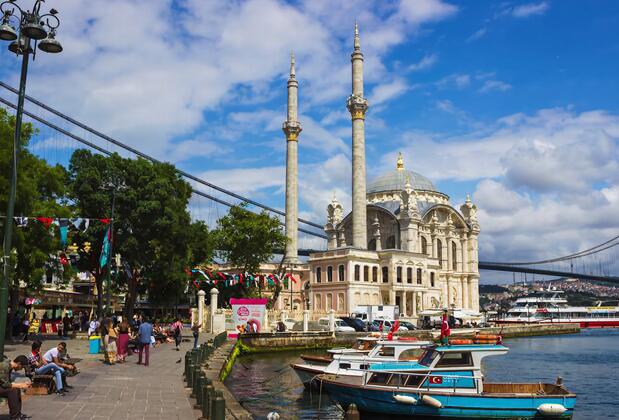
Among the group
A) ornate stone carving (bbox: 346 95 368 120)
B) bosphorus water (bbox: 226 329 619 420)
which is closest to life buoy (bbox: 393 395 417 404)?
bosphorus water (bbox: 226 329 619 420)

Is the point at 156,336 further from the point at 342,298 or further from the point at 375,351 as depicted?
the point at 342,298

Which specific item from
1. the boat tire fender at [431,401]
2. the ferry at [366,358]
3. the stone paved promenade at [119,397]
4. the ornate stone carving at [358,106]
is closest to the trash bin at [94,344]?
the stone paved promenade at [119,397]

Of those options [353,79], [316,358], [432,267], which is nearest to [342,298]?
[432,267]

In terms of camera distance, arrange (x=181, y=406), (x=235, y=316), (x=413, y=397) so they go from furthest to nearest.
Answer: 1. (x=235, y=316)
2. (x=413, y=397)
3. (x=181, y=406)

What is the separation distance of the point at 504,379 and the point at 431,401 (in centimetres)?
1421

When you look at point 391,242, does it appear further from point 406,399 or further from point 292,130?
point 406,399

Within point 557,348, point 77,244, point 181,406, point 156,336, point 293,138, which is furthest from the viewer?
point 293,138

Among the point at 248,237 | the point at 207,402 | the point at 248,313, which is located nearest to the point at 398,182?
the point at 248,237

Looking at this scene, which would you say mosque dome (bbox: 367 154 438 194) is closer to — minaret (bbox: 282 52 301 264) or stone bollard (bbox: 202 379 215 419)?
Result: minaret (bbox: 282 52 301 264)

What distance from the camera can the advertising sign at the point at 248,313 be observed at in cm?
3984

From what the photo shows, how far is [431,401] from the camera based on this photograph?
18.0m

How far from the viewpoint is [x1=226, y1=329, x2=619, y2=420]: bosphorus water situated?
2150 cm

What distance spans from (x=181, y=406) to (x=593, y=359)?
36.7 meters

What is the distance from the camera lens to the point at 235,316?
133ft
